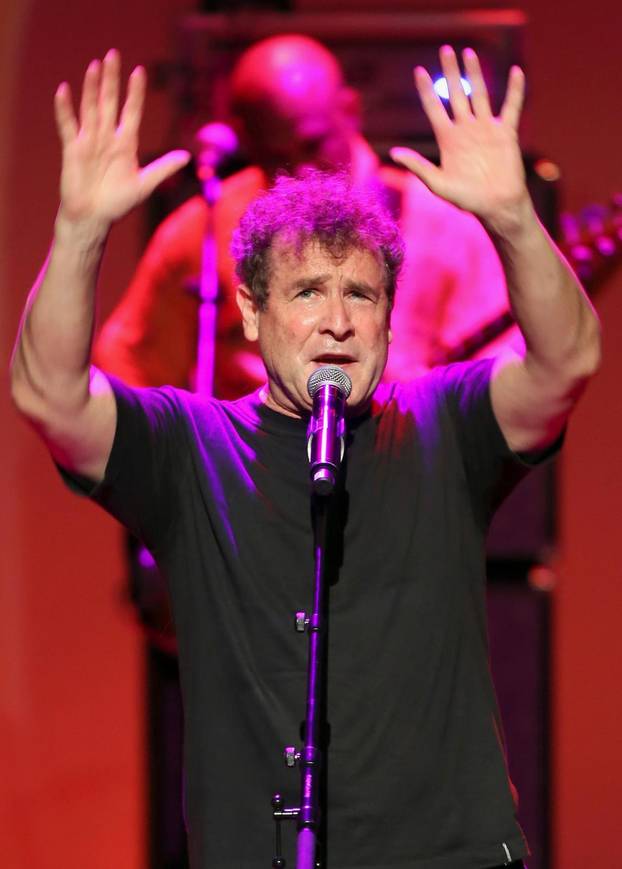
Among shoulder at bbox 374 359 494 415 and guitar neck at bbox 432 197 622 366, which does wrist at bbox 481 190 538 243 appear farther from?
guitar neck at bbox 432 197 622 366

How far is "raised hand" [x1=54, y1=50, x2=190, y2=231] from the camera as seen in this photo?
6.15 ft

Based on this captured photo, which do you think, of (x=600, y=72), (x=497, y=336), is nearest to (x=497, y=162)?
(x=497, y=336)

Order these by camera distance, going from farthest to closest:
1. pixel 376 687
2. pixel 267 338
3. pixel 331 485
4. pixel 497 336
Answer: pixel 497 336
pixel 267 338
pixel 376 687
pixel 331 485

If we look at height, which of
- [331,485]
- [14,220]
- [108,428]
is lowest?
[331,485]

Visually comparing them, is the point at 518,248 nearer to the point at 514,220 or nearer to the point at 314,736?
the point at 514,220

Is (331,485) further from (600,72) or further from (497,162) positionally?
(600,72)

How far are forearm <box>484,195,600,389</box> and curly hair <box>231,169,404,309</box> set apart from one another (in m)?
0.21

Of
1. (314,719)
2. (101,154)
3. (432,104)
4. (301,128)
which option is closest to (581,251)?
(301,128)

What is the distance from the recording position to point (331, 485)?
5.81ft

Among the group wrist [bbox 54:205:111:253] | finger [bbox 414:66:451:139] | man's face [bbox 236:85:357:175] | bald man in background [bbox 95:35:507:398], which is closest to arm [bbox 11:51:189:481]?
wrist [bbox 54:205:111:253]

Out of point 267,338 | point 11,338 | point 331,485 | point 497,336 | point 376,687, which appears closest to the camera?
point 331,485

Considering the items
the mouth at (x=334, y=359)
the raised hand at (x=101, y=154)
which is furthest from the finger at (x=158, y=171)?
the mouth at (x=334, y=359)

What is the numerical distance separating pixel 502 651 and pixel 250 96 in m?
1.42

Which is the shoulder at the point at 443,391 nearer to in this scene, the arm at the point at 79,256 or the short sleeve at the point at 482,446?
the short sleeve at the point at 482,446
